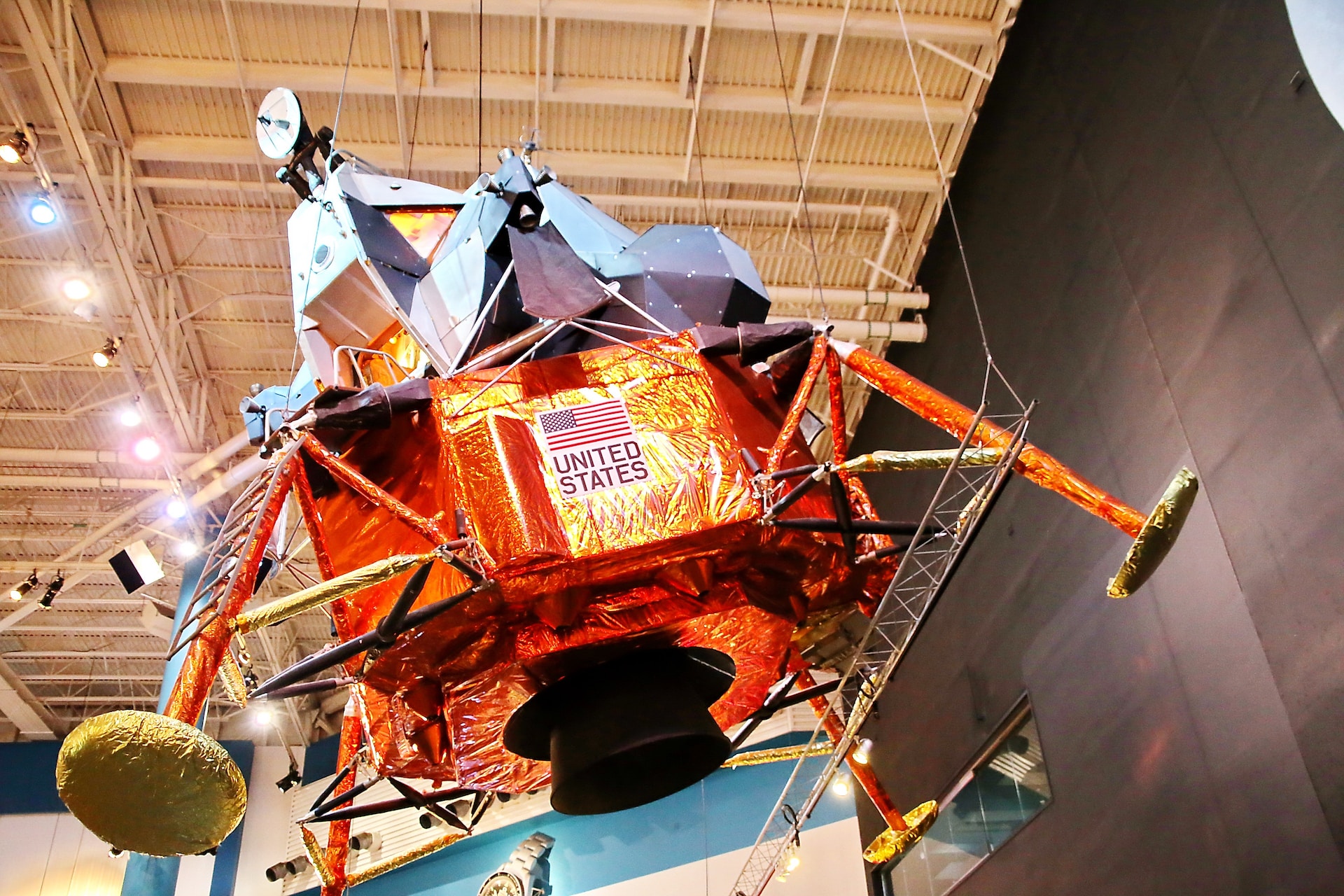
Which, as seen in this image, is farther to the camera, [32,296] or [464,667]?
[32,296]

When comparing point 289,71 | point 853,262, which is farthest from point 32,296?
point 853,262

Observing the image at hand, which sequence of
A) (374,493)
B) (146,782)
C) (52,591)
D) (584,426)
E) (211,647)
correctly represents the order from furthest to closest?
(52,591) < (584,426) < (374,493) < (211,647) < (146,782)

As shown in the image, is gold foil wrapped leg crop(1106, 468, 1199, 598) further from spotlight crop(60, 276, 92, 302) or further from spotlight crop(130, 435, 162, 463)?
spotlight crop(130, 435, 162, 463)

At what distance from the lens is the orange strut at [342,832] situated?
21.7ft

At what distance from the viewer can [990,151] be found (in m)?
12.5

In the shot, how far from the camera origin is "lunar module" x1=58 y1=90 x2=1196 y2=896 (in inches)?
192

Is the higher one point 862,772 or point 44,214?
point 44,214

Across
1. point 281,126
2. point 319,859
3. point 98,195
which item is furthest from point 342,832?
point 98,195

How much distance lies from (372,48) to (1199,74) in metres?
8.86

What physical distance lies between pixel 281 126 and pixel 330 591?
414cm

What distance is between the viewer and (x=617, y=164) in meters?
13.4

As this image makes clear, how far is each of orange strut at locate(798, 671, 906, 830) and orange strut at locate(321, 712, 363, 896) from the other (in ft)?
9.60

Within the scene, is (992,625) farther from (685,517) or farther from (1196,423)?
(685,517)

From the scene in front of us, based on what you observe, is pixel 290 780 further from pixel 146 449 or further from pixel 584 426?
pixel 584 426
